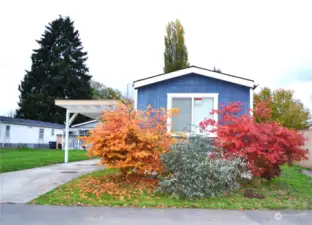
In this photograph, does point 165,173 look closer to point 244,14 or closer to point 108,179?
point 108,179

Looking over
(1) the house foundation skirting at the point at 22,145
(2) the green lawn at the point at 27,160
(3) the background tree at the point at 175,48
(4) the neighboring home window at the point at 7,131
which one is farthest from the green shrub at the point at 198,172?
(4) the neighboring home window at the point at 7,131

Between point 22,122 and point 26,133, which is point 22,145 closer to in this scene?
point 26,133

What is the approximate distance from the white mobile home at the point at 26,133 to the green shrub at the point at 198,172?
24431 millimetres

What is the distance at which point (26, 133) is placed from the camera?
30656mm

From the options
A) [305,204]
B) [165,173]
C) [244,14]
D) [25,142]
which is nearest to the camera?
[305,204]

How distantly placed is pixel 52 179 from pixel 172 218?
16.9ft

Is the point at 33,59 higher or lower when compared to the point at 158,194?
higher

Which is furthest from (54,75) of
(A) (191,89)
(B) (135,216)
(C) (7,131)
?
(B) (135,216)

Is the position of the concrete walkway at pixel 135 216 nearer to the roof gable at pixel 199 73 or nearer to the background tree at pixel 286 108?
the roof gable at pixel 199 73

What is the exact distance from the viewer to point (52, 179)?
9219 millimetres

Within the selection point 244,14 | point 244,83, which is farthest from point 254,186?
point 244,14

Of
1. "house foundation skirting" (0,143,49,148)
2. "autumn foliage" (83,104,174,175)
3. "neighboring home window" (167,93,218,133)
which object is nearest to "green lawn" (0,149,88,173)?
"autumn foliage" (83,104,174,175)

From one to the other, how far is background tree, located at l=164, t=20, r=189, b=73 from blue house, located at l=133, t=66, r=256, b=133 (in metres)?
14.6

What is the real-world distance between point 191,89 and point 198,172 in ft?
14.0
